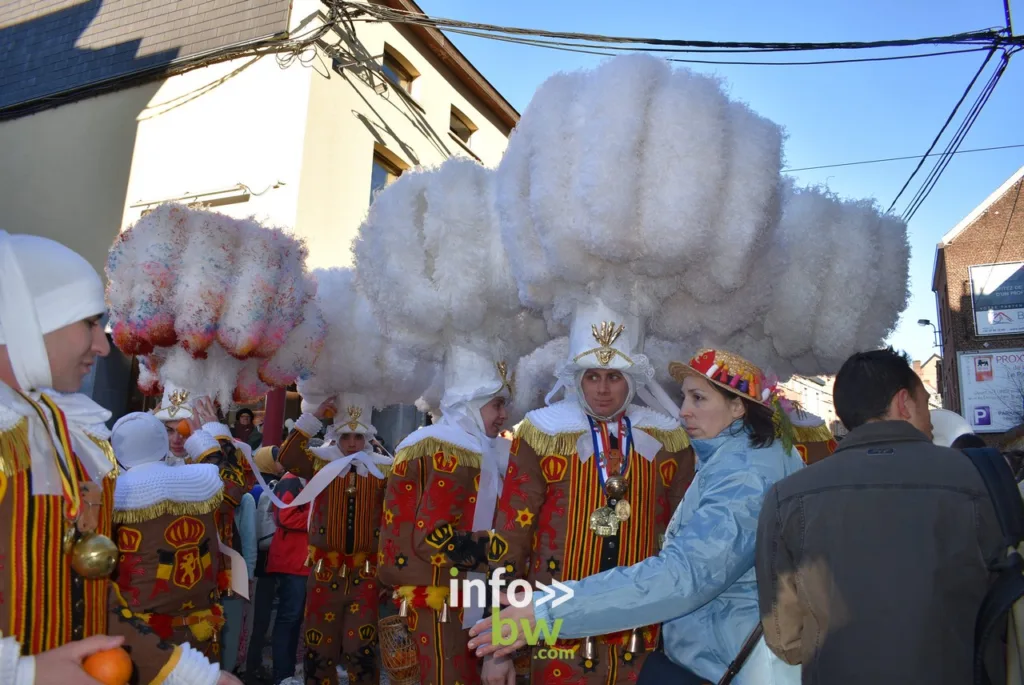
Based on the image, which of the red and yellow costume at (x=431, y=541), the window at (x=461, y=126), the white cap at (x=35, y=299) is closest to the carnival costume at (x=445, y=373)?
the red and yellow costume at (x=431, y=541)

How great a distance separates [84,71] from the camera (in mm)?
12375

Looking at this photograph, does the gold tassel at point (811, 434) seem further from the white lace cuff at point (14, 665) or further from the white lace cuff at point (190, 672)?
the white lace cuff at point (14, 665)

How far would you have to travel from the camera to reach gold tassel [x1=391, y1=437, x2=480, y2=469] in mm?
4109

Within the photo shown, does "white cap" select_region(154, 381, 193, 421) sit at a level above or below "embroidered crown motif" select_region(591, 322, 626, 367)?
below

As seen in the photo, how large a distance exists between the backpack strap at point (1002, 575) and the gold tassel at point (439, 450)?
2.64 m

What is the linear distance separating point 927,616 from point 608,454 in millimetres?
1687

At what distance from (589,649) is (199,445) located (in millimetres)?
2737

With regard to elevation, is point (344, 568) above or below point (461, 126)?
below

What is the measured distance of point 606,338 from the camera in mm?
3514

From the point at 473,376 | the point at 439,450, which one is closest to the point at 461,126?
the point at 473,376

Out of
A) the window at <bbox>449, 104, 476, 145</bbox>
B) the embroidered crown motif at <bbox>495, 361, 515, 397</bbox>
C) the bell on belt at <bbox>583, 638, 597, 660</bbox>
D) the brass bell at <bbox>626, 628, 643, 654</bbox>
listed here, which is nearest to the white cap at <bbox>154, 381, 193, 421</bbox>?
the embroidered crown motif at <bbox>495, 361, 515, 397</bbox>

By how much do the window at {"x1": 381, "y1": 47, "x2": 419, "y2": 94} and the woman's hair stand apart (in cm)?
1077

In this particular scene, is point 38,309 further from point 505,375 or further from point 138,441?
point 505,375

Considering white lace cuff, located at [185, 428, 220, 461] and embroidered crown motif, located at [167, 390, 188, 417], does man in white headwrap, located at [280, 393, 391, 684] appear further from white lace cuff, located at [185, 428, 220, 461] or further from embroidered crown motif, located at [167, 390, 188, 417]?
embroidered crown motif, located at [167, 390, 188, 417]
